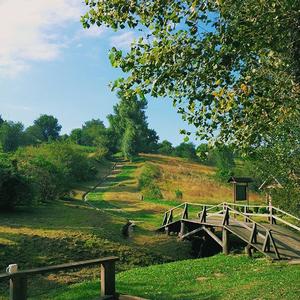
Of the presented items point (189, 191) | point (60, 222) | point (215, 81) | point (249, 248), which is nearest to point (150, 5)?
point (215, 81)

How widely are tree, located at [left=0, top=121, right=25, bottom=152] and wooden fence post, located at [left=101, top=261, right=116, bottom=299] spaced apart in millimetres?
89078

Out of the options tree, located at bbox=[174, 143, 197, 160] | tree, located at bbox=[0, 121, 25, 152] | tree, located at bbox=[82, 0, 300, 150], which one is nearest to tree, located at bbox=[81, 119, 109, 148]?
tree, located at bbox=[0, 121, 25, 152]

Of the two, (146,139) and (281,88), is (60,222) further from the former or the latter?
(146,139)

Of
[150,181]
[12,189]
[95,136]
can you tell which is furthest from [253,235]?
[95,136]

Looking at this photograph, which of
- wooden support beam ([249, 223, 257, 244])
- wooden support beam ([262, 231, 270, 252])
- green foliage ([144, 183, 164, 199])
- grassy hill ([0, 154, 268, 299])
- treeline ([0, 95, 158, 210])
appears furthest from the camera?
green foliage ([144, 183, 164, 199])

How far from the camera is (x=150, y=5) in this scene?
9.67m

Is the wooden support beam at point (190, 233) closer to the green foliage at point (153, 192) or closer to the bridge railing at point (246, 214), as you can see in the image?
the bridge railing at point (246, 214)

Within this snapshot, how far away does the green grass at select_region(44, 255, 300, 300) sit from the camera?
11.5 m

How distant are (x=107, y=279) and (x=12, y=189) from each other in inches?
934

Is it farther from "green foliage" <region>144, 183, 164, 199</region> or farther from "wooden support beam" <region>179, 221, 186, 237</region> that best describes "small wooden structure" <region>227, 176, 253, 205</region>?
"green foliage" <region>144, 183, 164, 199</region>

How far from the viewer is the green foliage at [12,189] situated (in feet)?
98.6

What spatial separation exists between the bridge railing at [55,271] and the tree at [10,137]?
89109 millimetres

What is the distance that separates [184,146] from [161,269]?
106495 millimetres

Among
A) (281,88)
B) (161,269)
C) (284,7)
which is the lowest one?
(161,269)
